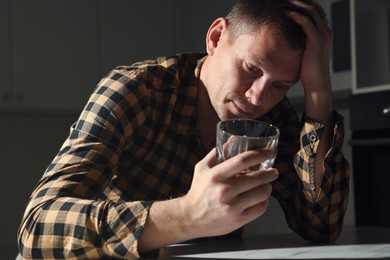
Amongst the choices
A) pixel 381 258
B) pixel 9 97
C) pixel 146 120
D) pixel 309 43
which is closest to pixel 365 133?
pixel 309 43

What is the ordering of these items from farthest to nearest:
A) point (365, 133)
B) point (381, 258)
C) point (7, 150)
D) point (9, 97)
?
point (7, 150)
point (9, 97)
point (365, 133)
point (381, 258)

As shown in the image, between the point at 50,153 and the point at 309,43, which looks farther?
the point at 50,153

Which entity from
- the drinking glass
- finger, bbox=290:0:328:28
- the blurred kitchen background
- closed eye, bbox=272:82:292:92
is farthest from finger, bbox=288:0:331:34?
the blurred kitchen background

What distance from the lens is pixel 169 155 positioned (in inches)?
53.2

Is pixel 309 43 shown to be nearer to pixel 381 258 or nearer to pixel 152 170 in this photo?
pixel 152 170

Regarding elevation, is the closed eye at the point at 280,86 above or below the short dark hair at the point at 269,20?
below

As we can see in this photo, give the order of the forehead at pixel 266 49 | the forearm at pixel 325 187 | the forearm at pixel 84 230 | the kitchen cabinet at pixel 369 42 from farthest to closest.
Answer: the kitchen cabinet at pixel 369 42
the forearm at pixel 325 187
the forehead at pixel 266 49
the forearm at pixel 84 230

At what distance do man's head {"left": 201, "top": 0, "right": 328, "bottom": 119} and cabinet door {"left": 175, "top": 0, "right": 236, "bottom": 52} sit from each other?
2228 mm

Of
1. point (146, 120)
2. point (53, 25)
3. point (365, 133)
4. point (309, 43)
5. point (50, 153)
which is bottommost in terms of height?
point (50, 153)

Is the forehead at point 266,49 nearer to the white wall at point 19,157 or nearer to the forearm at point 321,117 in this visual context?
the forearm at point 321,117

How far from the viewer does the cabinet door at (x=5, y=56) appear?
129 inches

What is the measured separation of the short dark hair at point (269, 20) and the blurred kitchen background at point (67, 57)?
5.36 ft

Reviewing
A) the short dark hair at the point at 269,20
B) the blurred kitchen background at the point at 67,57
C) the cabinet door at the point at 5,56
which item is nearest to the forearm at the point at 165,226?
the short dark hair at the point at 269,20

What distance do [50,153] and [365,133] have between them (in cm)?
205
